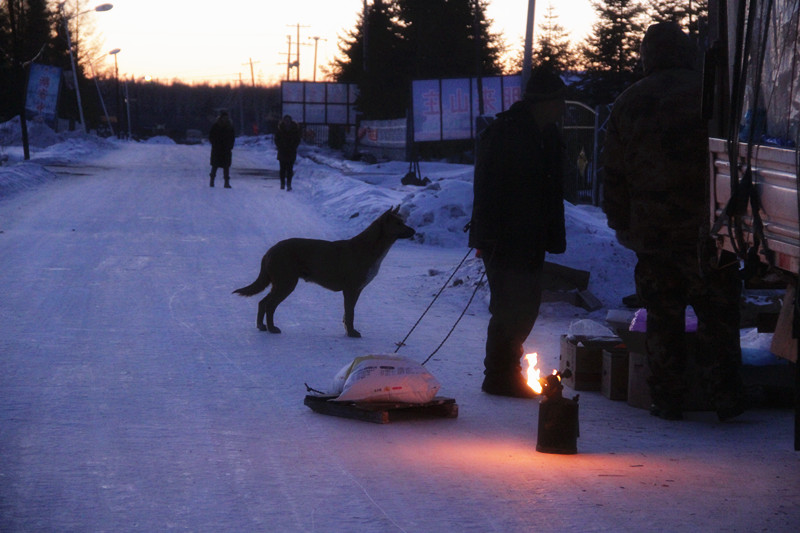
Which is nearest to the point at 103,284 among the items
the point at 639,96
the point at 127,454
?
the point at 127,454

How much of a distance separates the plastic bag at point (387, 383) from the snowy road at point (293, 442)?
0.18 metres

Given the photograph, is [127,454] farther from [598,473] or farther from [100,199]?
[100,199]

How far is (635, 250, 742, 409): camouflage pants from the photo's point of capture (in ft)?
19.2

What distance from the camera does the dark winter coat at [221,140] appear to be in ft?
83.7

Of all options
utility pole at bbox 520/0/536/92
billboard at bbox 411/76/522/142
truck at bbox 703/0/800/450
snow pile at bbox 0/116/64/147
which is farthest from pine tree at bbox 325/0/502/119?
truck at bbox 703/0/800/450

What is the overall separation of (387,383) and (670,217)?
6.36ft

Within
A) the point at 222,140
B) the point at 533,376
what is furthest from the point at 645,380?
the point at 222,140

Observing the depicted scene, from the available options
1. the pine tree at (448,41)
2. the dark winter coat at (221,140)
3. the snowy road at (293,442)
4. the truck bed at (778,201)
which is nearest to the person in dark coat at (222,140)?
the dark winter coat at (221,140)

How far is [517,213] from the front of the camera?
665cm

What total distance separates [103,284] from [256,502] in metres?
7.33

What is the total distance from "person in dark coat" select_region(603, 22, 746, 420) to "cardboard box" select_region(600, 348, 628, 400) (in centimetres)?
45

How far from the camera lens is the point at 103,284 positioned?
36.7ft

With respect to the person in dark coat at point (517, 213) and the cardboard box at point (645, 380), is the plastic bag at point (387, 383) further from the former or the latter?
the cardboard box at point (645, 380)

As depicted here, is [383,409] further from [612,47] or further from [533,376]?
[612,47]
